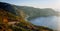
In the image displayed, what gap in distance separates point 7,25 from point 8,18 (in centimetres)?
9

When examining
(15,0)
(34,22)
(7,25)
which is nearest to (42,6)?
(34,22)

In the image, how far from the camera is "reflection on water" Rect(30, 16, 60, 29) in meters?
1.69

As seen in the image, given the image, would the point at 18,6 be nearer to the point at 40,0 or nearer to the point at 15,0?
the point at 15,0

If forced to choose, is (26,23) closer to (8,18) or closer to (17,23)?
(17,23)

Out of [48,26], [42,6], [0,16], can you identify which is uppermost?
[42,6]

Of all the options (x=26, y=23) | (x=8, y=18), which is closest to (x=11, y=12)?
(x=8, y=18)

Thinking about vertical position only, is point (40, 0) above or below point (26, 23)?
above

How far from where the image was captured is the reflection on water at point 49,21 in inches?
66.4

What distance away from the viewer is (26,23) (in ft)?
5.70

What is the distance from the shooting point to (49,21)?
5.57ft

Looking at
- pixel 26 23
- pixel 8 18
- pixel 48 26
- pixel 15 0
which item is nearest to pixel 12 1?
pixel 15 0

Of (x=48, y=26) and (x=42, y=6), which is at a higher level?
(x=42, y=6)

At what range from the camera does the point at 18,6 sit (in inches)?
69.4

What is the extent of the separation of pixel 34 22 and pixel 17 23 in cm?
21
